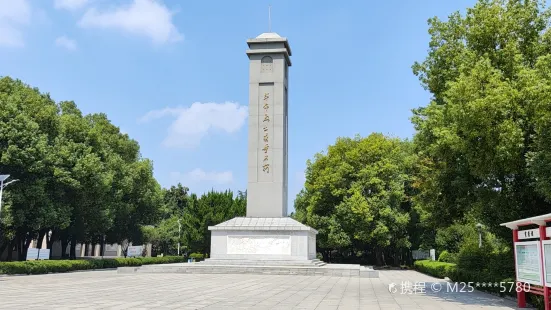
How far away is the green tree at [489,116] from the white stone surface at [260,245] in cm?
761

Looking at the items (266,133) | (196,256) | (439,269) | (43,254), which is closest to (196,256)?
(196,256)

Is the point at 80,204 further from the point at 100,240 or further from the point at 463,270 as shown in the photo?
the point at 463,270

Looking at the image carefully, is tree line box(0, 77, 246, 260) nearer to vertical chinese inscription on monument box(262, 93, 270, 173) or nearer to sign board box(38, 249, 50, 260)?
sign board box(38, 249, 50, 260)

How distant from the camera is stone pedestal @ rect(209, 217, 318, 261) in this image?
23297 millimetres

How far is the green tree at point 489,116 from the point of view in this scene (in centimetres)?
1198

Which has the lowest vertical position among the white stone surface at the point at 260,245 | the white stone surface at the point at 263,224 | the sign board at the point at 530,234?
the white stone surface at the point at 260,245

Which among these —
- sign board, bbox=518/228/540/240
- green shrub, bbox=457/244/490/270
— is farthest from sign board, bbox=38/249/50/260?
sign board, bbox=518/228/540/240

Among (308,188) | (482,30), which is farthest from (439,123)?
(308,188)

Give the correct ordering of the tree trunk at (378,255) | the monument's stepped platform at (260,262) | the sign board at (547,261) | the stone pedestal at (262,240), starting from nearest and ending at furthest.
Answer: the sign board at (547,261) < the monument's stepped platform at (260,262) < the stone pedestal at (262,240) < the tree trunk at (378,255)

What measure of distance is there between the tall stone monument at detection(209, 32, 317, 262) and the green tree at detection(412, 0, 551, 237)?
7.75 m

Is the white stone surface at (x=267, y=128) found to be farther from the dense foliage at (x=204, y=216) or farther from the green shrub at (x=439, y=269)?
the dense foliage at (x=204, y=216)

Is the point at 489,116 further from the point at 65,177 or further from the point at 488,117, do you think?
the point at 65,177

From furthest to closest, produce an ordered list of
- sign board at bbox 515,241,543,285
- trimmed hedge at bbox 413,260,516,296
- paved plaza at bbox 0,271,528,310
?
trimmed hedge at bbox 413,260,516,296 → paved plaza at bbox 0,271,528,310 → sign board at bbox 515,241,543,285

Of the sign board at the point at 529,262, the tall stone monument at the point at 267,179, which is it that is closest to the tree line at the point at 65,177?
the tall stone monument at the point at 267,179
